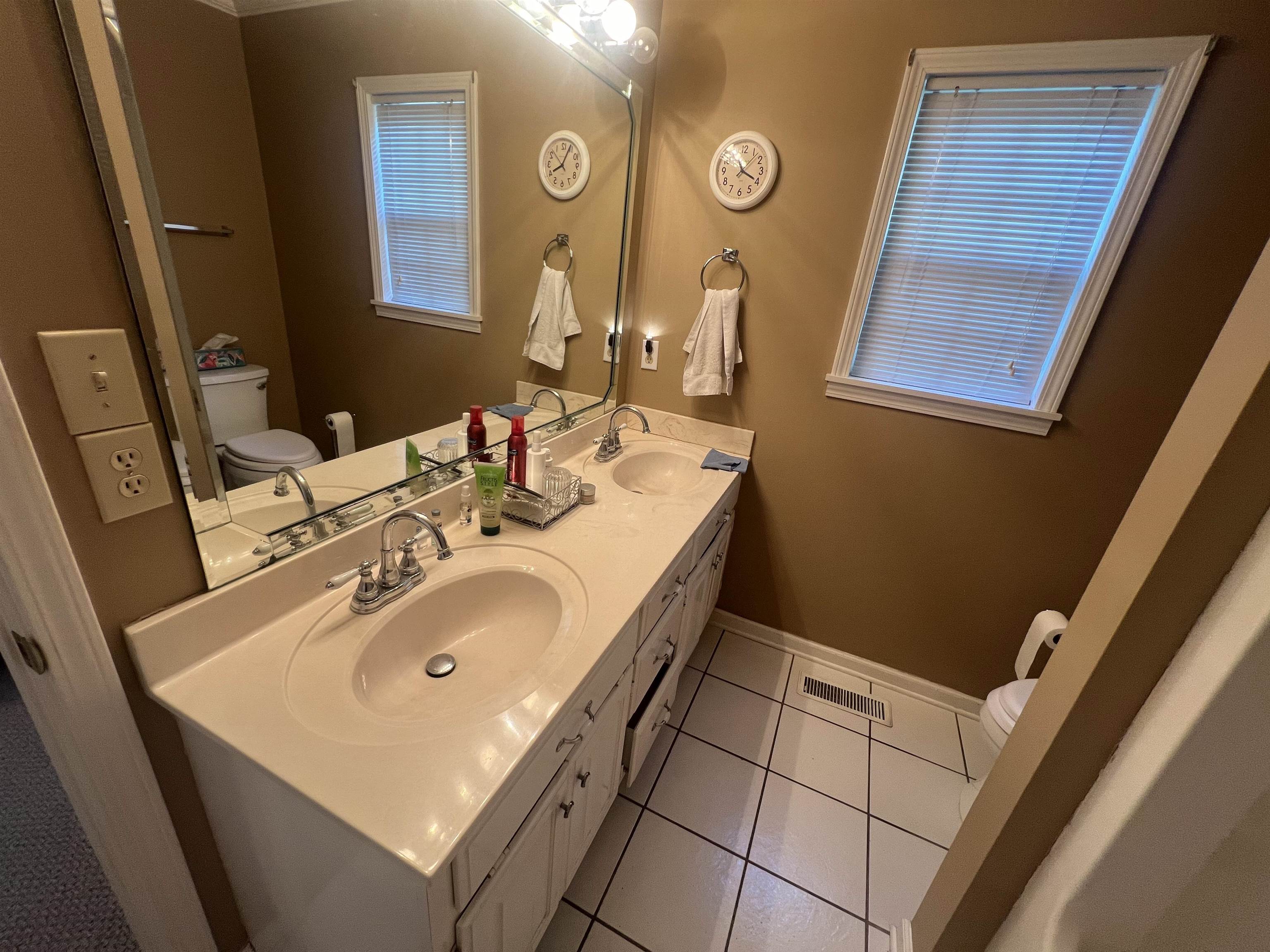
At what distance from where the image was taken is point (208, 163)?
72cm

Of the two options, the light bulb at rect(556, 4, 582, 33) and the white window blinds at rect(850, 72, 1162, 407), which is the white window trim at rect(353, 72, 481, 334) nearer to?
the light bulb at rect(556, 4, 582, 33)

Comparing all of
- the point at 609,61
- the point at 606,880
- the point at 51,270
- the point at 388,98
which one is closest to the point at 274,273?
the point at 51,270

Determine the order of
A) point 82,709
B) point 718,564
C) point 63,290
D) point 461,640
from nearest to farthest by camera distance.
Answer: point 63,290, point 82,709, point 461,640, point 718,564

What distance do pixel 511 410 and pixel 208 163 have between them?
871mm

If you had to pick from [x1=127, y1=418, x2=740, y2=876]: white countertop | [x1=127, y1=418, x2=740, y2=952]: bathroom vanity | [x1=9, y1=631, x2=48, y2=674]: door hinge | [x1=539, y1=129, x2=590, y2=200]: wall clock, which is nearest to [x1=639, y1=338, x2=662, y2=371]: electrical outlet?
[x1=539, y1=129, x2=590, y2=200]: wall clock

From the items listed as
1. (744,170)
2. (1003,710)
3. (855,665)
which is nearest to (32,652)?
(744,170)

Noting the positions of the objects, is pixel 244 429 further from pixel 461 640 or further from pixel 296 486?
pixel 461 640

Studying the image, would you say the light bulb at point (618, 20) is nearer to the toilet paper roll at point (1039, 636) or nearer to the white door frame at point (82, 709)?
the white door frame at point (82, 709)

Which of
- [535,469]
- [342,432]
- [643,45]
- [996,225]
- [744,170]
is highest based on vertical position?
[643,45]

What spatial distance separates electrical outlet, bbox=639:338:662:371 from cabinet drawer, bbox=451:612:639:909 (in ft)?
3.86

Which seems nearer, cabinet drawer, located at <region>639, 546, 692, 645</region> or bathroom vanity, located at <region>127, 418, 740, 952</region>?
bathroom vanity, located at <region>127, 418, 740, 952</region>

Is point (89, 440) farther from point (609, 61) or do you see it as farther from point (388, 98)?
point (609, 61)

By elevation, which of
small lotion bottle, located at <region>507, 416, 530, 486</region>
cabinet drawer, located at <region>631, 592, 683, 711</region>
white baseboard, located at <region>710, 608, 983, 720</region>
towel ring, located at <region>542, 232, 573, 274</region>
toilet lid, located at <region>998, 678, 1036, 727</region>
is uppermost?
towel ring, located at <region>542, 232, 573, 274</region>

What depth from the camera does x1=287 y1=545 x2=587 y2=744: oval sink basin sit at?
0.70 meters
